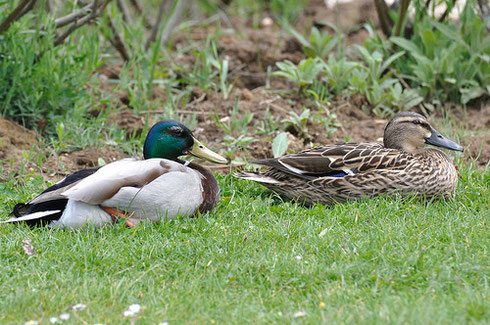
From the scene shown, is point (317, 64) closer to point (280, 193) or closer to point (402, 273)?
point (280, 193)

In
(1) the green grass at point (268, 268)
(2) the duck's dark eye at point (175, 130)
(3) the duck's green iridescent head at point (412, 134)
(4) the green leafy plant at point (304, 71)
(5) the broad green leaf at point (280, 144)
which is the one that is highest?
(4) the green leafy plant at point (304, 71)

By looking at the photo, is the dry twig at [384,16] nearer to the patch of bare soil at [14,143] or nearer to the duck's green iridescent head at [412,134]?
the duck's green iridescent head at [412,134]

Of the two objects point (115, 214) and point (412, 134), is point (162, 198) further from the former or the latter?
point (412, 134)

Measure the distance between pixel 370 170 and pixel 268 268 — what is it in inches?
62.3

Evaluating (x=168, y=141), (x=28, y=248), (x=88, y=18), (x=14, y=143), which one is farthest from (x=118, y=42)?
(x=28, y=248)

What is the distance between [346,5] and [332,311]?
27.7ft

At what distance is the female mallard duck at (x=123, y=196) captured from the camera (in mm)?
4719

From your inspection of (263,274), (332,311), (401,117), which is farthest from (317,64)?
(332,311)

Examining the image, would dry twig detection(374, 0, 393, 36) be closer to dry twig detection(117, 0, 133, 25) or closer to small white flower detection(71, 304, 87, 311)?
dry twig detection(117, 0, 133, 25)

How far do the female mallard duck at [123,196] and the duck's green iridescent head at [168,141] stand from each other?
10.1 inches

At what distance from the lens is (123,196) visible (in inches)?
188

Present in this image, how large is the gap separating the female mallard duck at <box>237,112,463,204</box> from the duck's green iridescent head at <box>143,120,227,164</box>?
505 mm

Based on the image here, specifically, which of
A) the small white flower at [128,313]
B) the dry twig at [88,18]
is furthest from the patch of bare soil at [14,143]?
the small white flower at [128,313]

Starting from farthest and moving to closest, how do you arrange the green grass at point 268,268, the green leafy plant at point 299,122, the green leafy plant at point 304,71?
1. the green leafy plant at point 304,71
2. the green leafy plant at point 299,122
3. the green grass at point 268,268
